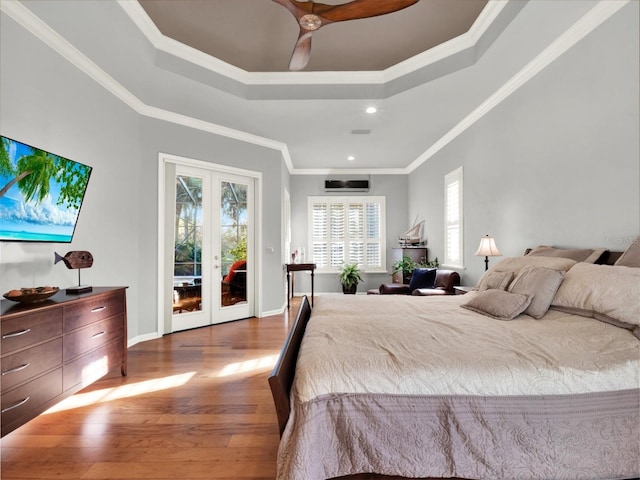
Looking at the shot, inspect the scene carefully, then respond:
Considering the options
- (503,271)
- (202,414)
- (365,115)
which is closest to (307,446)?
(202,414)

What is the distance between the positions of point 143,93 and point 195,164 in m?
1.01

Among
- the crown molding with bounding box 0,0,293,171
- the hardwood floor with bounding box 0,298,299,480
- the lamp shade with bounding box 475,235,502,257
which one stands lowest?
the hardwood floor with bounding box 0,298,299,480

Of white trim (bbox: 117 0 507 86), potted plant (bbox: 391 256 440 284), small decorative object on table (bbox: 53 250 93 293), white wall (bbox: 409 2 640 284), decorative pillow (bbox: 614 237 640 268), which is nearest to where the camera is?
decorative pillow (bbox: 614 237 640 268)

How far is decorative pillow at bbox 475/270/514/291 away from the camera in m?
2.33

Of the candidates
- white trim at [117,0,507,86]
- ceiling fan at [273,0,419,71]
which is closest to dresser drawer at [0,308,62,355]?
white trim at [117,0,507,86]

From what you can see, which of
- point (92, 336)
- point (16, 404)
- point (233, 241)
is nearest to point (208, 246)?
point (233, 241)

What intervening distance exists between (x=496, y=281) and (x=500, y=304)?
1.45 feet

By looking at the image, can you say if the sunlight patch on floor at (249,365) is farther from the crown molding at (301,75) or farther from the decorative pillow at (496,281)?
the crown molding at (301,75)

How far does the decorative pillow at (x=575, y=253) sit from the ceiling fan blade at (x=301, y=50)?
2.57 metres

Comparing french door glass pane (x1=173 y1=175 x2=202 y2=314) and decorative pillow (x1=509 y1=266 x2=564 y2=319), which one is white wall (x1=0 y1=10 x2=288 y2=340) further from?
decorative pillow (x1=509 y1=266 x2=564 y2=319)

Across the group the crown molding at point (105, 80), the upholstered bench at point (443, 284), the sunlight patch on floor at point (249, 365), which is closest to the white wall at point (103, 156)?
the crown molding at point (105, 80)

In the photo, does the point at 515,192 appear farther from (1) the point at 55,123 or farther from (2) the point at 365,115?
(1) the point at 55,123

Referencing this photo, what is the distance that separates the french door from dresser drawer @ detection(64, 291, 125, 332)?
1.37 m

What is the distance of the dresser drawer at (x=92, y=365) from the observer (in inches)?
84.4
